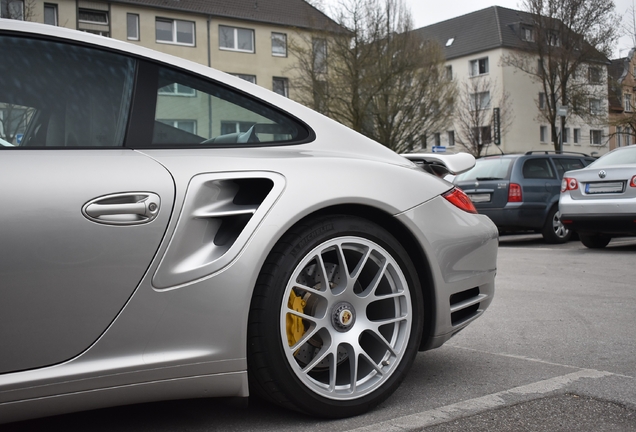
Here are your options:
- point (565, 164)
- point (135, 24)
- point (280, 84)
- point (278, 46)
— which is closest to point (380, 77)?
point (280, 84)

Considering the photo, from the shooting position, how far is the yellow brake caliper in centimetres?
275

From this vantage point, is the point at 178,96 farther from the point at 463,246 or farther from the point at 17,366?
the point at 463,246

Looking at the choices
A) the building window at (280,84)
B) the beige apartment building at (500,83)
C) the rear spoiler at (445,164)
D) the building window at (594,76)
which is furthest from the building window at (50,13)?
the rear spoiler at (445,164)

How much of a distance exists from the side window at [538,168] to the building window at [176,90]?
10.4 metres

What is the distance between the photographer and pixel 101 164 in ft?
8.14

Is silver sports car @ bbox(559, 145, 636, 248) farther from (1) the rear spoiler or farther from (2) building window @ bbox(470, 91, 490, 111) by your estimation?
(2) building window @ bbox(470, 91, 490, 111)

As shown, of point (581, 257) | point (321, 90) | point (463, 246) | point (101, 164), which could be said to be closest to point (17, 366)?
point (101, 164)

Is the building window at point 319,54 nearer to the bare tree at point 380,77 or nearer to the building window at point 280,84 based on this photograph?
the bare tree at point 380,77

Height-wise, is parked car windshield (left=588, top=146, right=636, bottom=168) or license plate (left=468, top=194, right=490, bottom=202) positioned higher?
parked car windshield (left=588, top=146, right=636, bottom=168)

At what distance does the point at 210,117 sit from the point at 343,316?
896 mm

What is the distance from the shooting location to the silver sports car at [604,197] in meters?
9.76

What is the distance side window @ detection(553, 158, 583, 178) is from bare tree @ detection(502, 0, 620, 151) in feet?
97.8

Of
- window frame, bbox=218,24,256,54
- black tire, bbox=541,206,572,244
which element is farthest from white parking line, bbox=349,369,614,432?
window frame, bbox=218,24,256,54

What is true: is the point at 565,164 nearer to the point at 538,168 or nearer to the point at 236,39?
the point at 538,168
